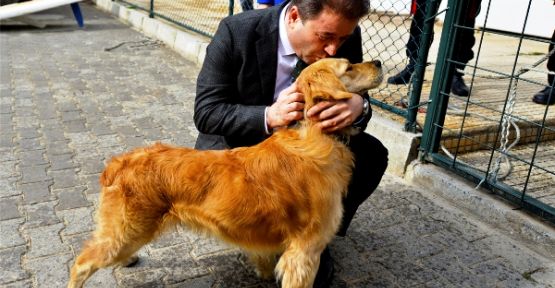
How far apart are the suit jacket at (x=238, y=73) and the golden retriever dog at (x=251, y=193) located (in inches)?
13.7

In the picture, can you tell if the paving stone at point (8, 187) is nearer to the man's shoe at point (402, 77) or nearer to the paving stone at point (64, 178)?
the paving stone at point (64, 178)

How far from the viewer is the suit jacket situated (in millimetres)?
2990

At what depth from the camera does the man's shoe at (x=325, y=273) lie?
3.04 metres

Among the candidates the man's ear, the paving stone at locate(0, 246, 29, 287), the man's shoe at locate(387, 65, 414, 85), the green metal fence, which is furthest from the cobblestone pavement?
the man's shoe at locate(387, 65, 414, 85)

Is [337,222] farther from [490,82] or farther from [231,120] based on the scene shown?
[490,82]

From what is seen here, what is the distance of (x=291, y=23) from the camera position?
2838 mm

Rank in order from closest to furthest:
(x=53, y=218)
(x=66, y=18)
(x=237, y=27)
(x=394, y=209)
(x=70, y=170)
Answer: (x=237, y=27) → (x=53, y=218) → (x=394, y=209) → (x=70, y=170) → (x=66, y=18)

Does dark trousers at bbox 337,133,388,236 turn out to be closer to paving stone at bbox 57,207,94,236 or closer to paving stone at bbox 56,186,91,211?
paving stone at bbox 57,207,94,236

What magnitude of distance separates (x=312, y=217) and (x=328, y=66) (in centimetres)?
78

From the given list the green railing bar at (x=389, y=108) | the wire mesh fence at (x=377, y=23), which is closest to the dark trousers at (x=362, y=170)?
the wire mesh fence at (x=377, y=23)

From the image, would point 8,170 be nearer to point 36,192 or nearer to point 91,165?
point 36,192

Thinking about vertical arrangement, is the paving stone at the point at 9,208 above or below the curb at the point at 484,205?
below

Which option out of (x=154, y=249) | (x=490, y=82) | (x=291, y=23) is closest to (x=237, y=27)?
(x=291, y=23)

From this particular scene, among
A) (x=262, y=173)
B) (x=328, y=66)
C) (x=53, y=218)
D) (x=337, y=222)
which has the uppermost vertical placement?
(x=328, y=66)
